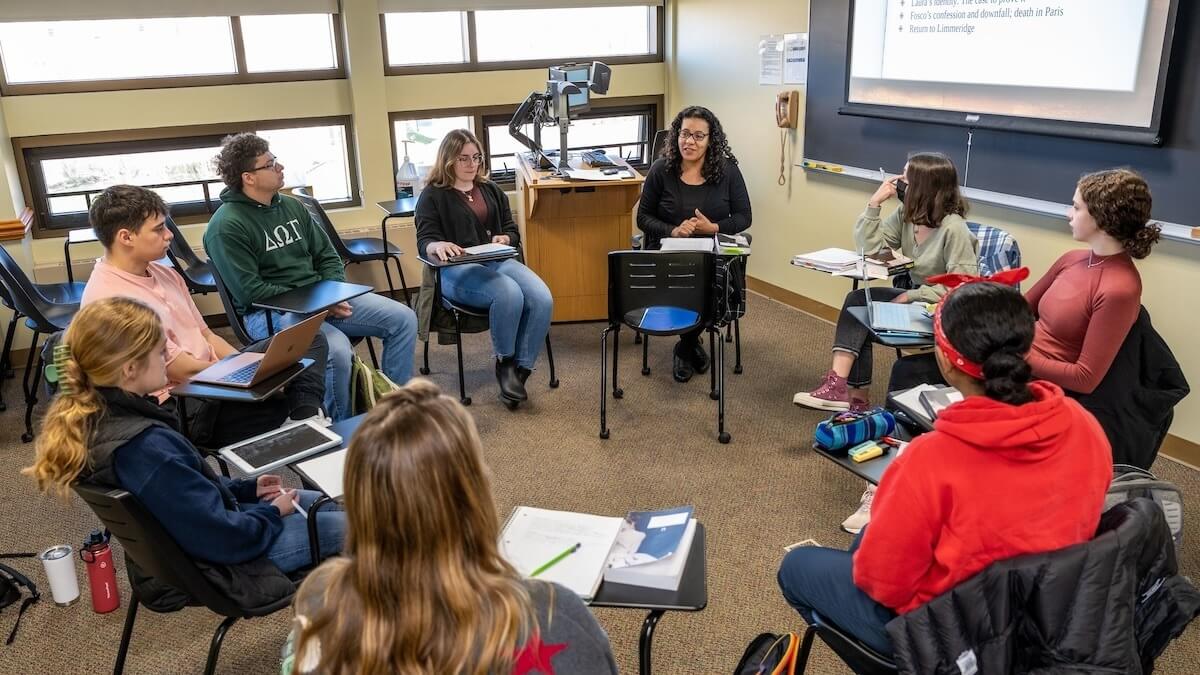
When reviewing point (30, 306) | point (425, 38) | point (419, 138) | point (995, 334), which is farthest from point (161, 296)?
point (425, 38)

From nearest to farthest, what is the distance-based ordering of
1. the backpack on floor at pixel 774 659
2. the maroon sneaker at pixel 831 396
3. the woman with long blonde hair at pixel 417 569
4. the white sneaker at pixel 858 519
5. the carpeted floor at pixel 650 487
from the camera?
the woman with long blonde hair at pixel 417 569
the backpack on floor at pixel 774 659
the carpeted floor at pixel 650 487
the white sneaker at pixel 858 519
the maroon sneaker at pixel 831 396

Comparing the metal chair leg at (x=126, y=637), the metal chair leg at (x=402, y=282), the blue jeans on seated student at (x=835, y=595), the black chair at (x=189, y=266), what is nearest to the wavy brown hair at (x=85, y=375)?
the metal chair leg at (x=126, y=637)

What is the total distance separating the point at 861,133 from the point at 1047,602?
3388 millimetres

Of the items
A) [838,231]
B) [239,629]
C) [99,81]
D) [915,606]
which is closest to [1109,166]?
[838,231]

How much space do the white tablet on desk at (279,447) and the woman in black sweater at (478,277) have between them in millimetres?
1667

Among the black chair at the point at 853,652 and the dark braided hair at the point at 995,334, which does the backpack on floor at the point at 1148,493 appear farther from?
the black chair at the point at 853,652

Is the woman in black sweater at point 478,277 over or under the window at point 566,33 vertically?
Result: under

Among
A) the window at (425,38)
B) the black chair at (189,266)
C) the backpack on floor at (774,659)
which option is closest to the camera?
the backpack on floor at (774,659)

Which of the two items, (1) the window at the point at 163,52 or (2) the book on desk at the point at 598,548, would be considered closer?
(2) the book on desk at the point at 598,548

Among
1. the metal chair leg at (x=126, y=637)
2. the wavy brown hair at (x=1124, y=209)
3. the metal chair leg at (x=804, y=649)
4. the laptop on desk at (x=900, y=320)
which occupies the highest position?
the wavy brown hair at (x=1124, y=209)

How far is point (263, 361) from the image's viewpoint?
2494mm

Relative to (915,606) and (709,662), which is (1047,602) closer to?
(915,606)

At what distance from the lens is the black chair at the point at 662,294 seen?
3.65m

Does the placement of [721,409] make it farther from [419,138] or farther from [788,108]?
[419,138]
